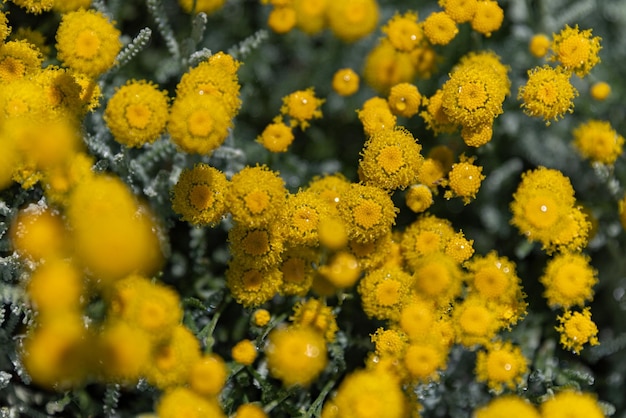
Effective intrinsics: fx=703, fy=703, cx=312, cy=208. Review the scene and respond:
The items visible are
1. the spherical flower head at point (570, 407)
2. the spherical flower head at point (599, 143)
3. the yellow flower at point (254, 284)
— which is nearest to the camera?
the spherical flower head at point (570, 407)

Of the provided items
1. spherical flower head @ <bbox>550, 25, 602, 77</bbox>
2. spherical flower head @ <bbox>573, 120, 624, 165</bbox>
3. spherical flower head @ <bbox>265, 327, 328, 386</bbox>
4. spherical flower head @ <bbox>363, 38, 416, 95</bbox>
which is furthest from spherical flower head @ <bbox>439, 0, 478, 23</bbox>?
spherical flower head @ <bbox>265, 327, 328, 386</bbox>

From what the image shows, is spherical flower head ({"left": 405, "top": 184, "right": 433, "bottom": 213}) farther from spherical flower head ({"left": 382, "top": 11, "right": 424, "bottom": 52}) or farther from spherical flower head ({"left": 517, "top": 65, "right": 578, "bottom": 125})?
spherical flower head ({"left": 382, "top": 11, "right": 424, "bottom": 52})

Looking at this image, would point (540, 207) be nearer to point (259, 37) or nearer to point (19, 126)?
point (259, 37)

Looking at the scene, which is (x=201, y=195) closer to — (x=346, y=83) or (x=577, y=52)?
(x=346, y=83)

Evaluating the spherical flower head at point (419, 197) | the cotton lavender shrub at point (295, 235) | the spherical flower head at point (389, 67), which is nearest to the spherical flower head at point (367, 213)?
the cotton lavender shrub at point (295, 235)

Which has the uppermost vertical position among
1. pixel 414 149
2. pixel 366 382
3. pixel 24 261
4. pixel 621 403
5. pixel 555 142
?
pixel 24 261

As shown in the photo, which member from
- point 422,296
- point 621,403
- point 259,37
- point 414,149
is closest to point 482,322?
point 422,296

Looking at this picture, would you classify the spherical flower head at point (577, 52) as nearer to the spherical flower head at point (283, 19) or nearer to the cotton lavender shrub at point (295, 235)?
the cotton lavender shrub at point (295, 235)
